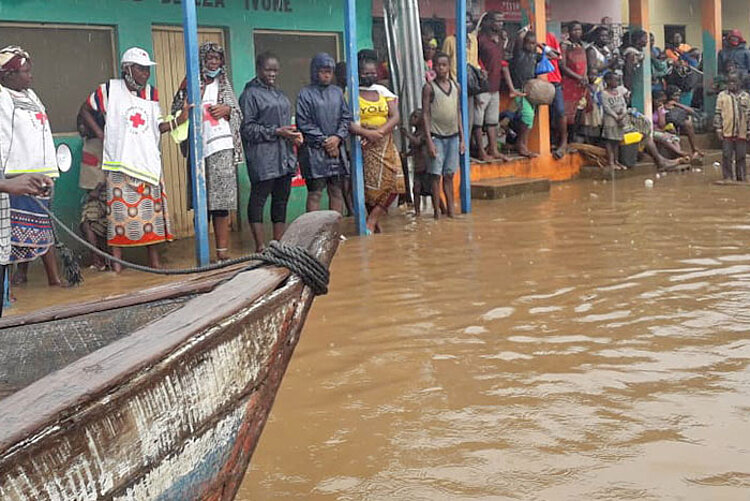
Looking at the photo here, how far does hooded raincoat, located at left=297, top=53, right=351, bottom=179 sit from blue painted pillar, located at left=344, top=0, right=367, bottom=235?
13 centimetres

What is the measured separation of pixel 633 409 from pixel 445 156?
624cm

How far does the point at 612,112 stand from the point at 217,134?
24.0 feet

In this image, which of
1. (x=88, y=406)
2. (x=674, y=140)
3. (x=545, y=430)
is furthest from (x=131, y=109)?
(x=674, y=140)

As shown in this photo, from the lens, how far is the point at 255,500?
11.5 feet

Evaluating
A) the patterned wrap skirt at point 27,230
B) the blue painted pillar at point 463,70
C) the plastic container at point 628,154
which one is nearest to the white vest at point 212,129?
the patterned wrap skirt at point 27,230

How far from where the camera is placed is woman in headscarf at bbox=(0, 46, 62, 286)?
22.0 ft

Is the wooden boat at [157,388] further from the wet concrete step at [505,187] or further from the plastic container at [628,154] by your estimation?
the plastic container at [628,154]

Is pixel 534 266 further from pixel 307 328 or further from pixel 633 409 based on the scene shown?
pixel 633 409

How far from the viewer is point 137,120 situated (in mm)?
7781

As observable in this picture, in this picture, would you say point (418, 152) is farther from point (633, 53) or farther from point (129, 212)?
point (633, 53)

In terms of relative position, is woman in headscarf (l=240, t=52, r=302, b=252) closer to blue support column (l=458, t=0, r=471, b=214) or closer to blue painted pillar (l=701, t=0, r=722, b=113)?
blue support column (l=458, t=0, r=471, b=214)

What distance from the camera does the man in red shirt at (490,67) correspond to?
39.5 feet

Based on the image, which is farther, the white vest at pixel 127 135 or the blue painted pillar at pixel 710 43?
the blue painted pillar at pixel 710 43

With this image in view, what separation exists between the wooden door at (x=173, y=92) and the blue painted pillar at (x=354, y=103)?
1.50 meters
